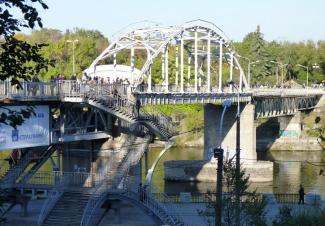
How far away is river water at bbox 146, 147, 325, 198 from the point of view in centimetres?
5856

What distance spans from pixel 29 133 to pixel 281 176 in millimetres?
36464

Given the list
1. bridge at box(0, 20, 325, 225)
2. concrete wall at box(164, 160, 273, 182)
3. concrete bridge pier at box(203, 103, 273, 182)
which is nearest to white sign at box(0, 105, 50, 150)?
bridge at box(0, 20, 325, 225)

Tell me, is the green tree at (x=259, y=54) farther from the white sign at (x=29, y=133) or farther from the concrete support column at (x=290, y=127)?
the white sign at (x=29, y=133)

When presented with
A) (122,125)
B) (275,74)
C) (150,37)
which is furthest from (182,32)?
(275,74)

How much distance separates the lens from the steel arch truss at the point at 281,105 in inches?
3034

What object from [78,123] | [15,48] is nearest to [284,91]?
[78,123]

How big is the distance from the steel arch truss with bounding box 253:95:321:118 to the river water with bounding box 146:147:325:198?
16.6ft

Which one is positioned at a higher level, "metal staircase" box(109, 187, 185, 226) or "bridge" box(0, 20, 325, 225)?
"bridge" box(0, 20, 325, 225)

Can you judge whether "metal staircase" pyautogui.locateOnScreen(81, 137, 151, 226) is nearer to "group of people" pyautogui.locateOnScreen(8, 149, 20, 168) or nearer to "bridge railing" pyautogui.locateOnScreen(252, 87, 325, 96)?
"group of people" pyautogui.locateOnScreen(8, 149, 20, 168)

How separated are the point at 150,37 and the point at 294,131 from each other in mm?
35338

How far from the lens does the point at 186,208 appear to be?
133 feet

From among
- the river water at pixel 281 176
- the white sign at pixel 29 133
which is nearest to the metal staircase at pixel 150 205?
the white sign at pixel 29 133

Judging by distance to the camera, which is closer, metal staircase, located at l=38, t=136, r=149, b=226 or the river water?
metal staircase, located at l=38, t=136, r=149, b=226

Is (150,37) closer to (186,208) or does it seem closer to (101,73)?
(101,73)
